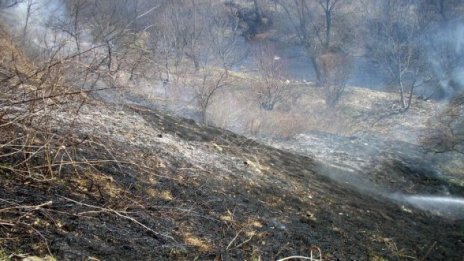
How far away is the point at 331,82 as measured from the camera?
24.9 m

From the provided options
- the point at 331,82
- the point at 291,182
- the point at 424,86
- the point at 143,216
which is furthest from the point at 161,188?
the point at 424,86

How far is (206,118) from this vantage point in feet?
49.0

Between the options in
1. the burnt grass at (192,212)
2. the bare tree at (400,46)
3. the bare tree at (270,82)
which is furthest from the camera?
the bare tree at (400,46)

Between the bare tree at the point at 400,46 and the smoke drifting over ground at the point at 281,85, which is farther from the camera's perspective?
the bare tree at the point at 400,46


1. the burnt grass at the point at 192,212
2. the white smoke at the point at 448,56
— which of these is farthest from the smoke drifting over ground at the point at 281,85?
the burnt grass at the point at 192,212

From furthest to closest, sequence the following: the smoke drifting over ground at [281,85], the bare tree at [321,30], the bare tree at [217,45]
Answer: the bare tree at [321,30] → the bare tree at [217,45] → the smoke drifting over ground at [281,85]

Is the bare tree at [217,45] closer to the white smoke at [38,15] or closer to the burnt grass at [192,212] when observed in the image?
the white smoke at [38,15]

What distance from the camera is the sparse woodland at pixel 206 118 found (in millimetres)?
3785

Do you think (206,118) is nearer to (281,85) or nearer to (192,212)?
(281,85)

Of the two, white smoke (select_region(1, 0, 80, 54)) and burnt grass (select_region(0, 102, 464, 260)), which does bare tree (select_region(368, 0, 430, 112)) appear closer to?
burnt grass (select_region(0, 102, 464, 260))

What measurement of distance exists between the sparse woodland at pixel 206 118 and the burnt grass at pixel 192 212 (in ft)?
0.07

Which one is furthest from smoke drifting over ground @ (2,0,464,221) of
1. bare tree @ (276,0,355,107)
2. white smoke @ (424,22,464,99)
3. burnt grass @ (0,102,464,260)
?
burnt grass @ (0,102,464,260)

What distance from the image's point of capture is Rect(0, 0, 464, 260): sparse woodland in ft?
12.4

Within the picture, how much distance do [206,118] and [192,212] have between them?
10.3 meters
